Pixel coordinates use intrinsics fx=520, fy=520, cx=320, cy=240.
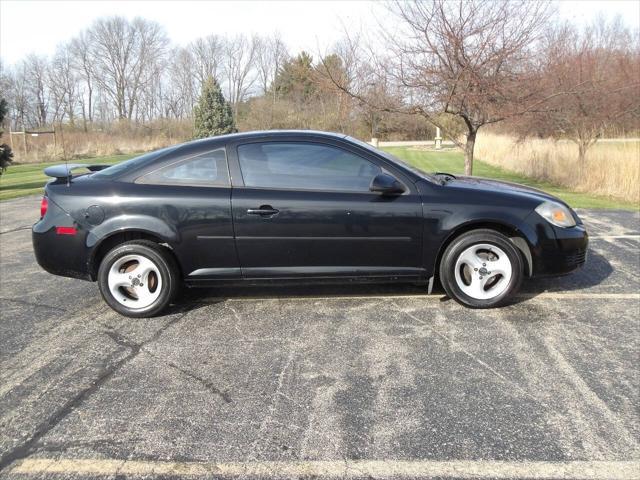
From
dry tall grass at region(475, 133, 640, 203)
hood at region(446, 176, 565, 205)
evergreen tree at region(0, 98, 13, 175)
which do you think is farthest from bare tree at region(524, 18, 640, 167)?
evergreen tree at region(0, 98, 13, 175)

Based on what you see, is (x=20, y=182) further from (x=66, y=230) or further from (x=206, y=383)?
(x=206, y=383)

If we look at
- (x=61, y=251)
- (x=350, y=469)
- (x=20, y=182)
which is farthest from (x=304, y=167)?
(x=20, y=182)

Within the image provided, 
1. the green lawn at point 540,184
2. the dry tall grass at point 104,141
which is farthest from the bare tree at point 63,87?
the green lawn at point 540,184

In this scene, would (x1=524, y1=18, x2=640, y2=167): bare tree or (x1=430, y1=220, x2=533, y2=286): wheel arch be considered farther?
(x1=524, y1=18, x2=640, y2=167): bare tree

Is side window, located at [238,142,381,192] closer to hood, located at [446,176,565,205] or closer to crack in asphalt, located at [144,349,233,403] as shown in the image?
hood, located at [446,176,565,205]

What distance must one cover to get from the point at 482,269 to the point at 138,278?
2.90 meters

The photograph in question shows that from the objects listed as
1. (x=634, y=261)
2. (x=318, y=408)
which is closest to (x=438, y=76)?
(x=634, y=261)

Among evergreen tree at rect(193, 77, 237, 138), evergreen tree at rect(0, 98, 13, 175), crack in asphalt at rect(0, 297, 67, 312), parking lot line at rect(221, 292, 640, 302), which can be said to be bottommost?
crack in asphalt at rect(0, 297, 67, 312)

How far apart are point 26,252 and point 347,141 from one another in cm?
509

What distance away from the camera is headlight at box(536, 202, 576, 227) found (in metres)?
4.41

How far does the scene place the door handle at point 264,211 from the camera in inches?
168

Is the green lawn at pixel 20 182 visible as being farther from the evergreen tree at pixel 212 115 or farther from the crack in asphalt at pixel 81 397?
the crack in asphalt at pixel 81 397

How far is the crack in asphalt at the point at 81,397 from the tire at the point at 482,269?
7.65ft

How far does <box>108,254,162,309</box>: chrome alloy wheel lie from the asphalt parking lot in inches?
7.2
